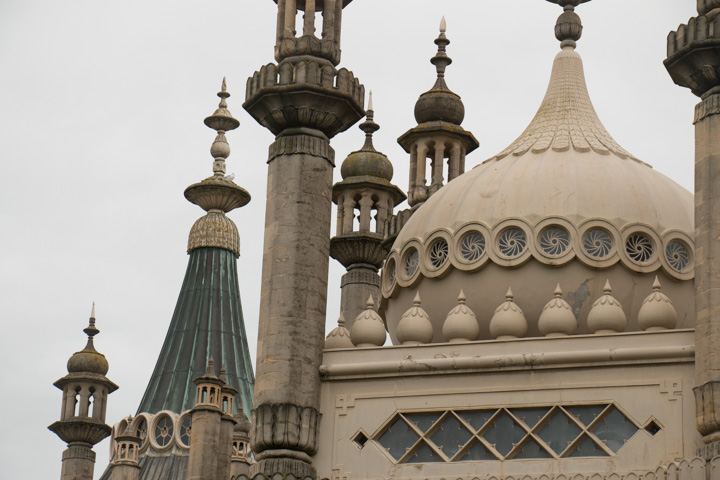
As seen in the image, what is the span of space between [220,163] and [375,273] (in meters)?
12.5

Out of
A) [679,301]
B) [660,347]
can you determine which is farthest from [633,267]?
[660,347]

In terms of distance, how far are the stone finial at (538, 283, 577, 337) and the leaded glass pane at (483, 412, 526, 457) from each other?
168cm

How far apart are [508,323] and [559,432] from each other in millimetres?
2258

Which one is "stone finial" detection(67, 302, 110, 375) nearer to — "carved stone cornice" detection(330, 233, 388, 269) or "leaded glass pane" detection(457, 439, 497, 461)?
"carved stone cornice" detection(330, 233, 388, 269)

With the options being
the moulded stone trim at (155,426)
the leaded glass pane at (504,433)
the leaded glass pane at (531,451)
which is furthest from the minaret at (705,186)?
the moulded stone trim at (155,426)

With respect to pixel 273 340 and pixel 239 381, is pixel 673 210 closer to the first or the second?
pixel 273 340

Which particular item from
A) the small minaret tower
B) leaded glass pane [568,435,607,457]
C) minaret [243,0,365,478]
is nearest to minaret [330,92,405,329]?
the small minaret tower

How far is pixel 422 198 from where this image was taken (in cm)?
3881

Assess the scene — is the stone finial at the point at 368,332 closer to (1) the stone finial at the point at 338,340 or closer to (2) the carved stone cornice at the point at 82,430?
(1) the stone finial at the point at 338,340

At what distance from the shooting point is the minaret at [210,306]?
4791 cm

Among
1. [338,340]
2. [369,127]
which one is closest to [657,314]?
[338,340]

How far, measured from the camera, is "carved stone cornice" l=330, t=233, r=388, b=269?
40688 millimetres

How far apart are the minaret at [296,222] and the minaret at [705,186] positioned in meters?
5.71

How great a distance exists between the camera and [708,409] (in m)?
26.9
